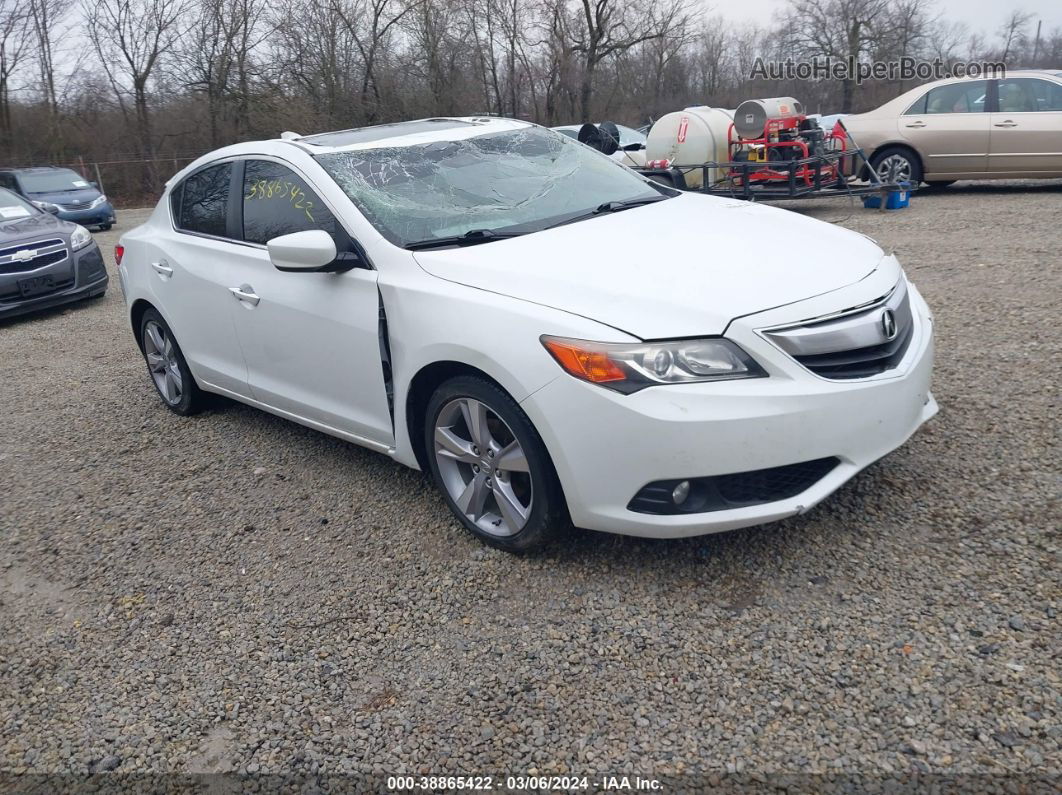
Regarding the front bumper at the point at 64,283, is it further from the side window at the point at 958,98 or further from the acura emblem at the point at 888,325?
→ the side window at the point at 958,98

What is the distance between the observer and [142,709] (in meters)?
2.85

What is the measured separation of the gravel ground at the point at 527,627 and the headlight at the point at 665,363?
0.77 m

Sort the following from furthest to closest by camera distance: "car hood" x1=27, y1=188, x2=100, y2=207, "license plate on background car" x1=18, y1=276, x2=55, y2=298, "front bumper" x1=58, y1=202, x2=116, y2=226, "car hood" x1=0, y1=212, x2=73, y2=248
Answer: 1. "car hood" x1=27, y1=188, x2=100, y2=207
2. "front bumper" x1=58, y1=202, x2=116, y2=226
3. "car hood" x1=0, y1=212, x2=73, y2=248
4. "license plate on background car" x1=18, y1=276, x2=55, y2=298

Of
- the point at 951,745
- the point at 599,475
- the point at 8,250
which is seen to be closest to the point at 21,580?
the point at 599,475

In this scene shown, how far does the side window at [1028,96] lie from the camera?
37.1 feet

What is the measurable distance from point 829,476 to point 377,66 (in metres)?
32.3

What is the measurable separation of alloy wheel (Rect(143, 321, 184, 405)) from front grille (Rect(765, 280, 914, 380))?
3.80m

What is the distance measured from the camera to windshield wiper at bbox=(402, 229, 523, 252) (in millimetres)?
3672

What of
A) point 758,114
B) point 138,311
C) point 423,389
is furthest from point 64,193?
point 423,389

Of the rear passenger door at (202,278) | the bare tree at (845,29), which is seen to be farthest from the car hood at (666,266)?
the bare tree at (845,29)

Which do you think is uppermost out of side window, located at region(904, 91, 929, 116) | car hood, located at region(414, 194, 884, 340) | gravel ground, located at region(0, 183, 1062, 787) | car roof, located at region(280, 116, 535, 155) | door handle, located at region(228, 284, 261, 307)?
car roof, located at region(280, 116, 535, 155)

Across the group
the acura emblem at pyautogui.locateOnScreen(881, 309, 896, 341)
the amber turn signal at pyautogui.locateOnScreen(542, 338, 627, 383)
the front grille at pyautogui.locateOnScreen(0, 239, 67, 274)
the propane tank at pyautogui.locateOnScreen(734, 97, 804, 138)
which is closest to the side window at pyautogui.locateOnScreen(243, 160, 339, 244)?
the amber turn signal at pyautogui.locateOnScreen(542, 338, 627, 383)

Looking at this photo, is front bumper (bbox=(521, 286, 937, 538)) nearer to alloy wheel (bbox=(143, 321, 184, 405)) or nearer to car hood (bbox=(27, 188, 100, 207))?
alloy wheel (bbox=(143, 321, 184, 405))

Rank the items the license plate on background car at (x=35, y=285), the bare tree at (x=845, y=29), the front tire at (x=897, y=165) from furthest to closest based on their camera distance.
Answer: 1. the bare tree at (x=845, y=29)
2. the front tire at (x=897, y=165)
3. the license plate on background car at (x=35, y=285)
